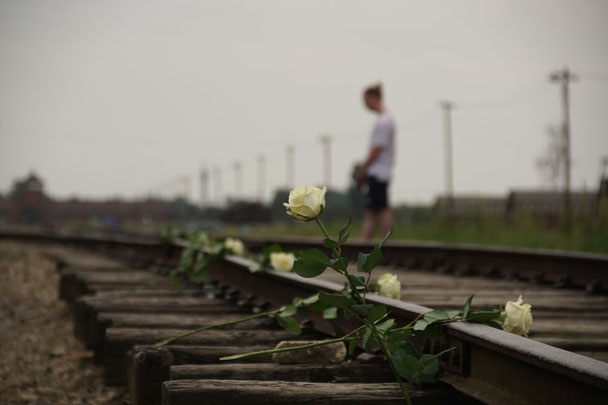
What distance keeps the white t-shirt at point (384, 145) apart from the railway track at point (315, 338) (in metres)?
2.40

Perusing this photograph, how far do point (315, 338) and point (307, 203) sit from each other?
110cm

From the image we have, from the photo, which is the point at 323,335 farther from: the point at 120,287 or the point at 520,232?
the point at 520,232

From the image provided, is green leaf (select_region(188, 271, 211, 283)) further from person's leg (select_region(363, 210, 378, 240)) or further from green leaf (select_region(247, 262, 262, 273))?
person's leg (select_region(363, 210, 378, 240))

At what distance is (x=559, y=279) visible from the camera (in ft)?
16.3

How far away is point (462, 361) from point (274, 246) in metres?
1.96

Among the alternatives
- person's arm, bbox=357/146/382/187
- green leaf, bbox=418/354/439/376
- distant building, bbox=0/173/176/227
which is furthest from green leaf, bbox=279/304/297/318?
distant building, bbox=0/173/176/227

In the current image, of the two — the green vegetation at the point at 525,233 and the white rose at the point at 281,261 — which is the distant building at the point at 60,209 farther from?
the white rose at the point at 281,261

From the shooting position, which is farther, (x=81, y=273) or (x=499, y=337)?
(x=81, y=273)

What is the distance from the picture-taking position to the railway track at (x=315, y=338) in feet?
5.90

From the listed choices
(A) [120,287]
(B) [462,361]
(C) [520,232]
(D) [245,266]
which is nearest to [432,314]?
(B) [462,361]

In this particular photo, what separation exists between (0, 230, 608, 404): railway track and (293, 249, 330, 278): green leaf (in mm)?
308

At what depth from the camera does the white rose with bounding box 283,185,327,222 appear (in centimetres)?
195

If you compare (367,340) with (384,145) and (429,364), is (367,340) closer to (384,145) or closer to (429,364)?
(429,364)

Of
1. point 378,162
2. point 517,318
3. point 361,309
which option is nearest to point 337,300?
point 361,309
